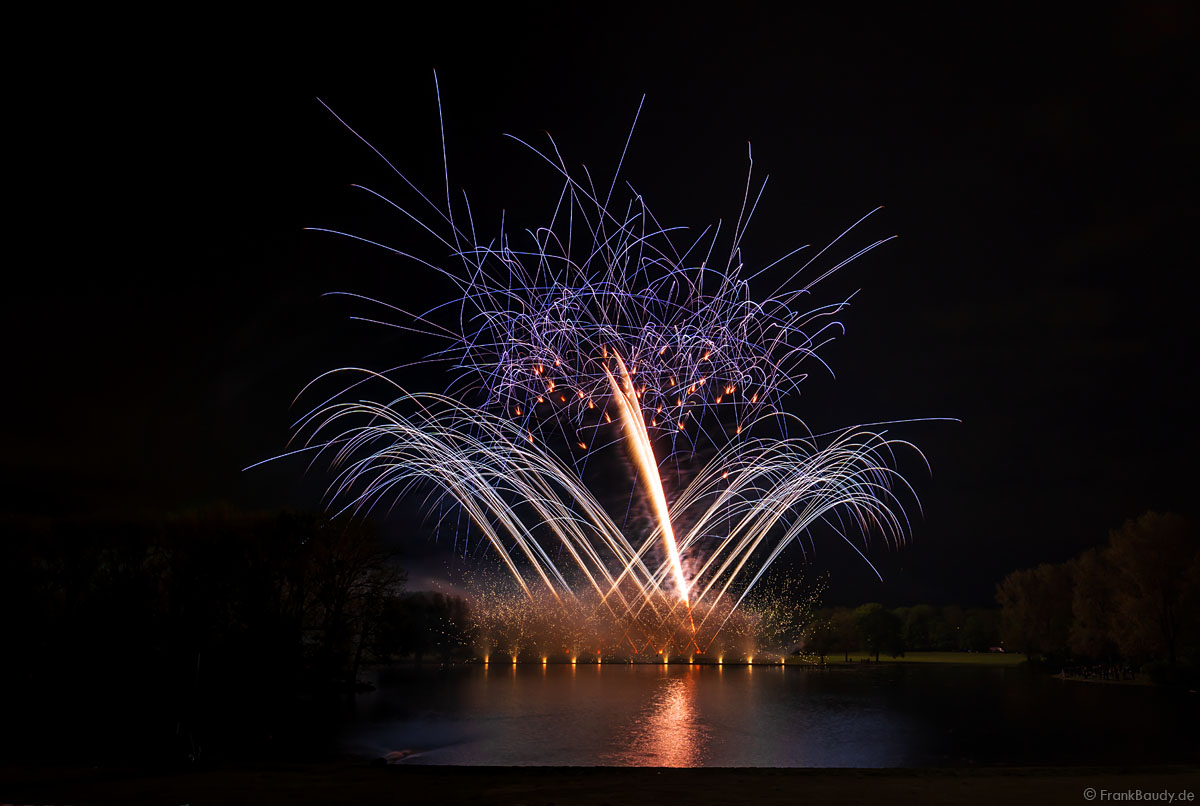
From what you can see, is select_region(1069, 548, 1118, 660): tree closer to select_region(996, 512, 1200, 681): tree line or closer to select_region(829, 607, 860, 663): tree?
select_region(996, 512, 1200, 681): tree line

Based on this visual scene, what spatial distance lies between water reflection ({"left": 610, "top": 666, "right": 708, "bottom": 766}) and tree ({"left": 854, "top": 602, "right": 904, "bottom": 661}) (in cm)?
12701

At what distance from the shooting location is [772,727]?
40.5 m

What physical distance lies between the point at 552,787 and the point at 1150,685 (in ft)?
252

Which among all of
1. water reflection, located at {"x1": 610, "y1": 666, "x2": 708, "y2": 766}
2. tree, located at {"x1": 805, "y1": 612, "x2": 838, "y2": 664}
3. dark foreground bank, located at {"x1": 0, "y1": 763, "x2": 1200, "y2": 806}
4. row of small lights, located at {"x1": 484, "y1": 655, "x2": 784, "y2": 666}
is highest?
tree, located at {"x1": 805, "y1": 612, "x2": 838, "y2": 664}

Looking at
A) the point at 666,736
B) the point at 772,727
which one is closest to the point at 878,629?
the point at 772,727

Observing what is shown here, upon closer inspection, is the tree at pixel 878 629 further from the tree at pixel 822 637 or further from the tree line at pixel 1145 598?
the tree line at pixel 1145 598

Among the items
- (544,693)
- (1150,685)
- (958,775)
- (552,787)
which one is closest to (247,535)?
→ (544,693)

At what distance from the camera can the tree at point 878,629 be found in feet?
562

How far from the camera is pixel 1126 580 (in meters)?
78.0

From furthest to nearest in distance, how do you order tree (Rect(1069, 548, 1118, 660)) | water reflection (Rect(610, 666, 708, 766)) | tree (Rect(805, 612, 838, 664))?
tree (Rect(805, 612, 838, 664)), tree (Rect(1069, 548, 1118, 660)), water reflection (Rect(610, 666, 708, 766))

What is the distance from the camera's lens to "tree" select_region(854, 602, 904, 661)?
171m

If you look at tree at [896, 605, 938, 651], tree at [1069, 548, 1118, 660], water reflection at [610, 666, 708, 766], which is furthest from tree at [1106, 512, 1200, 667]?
tree at [896, 605, 938, 651]

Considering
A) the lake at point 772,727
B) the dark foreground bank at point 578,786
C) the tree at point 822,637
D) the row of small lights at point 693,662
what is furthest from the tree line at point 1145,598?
the tree at point 822,637

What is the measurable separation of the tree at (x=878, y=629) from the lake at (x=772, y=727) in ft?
335
